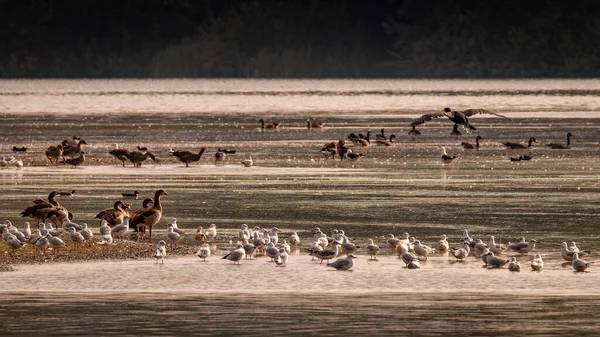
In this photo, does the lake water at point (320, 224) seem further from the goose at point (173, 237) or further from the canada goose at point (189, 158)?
the goose at point (173, 237)

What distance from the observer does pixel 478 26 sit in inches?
6403

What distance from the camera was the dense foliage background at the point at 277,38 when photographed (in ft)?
534

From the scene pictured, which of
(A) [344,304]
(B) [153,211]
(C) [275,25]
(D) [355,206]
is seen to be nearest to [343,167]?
(D) [355,206]

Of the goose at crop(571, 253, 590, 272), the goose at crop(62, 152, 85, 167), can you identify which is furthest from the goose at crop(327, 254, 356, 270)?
the goose at crop(62, 152, 85, 167)

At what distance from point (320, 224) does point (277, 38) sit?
15050cm

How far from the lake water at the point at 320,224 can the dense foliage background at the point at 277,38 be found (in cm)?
10575

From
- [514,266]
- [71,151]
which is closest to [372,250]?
[514,266]

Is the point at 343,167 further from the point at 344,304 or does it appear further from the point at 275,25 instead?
the point at 275,25

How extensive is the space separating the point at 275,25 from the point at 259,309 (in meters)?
159

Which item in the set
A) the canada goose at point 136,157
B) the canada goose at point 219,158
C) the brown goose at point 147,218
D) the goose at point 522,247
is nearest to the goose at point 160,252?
the brown goose at point 147,218

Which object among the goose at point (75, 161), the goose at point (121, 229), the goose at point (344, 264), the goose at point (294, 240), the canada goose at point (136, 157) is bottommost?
the goose at point (344, 264)

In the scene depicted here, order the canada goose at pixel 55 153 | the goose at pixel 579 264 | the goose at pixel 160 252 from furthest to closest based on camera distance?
1. the canada goose at pixel 55 153
2. the goose at pixel 160 252
3. the goose at pixel 579 264

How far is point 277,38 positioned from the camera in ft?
574

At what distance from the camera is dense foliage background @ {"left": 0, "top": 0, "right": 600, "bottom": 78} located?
163m
